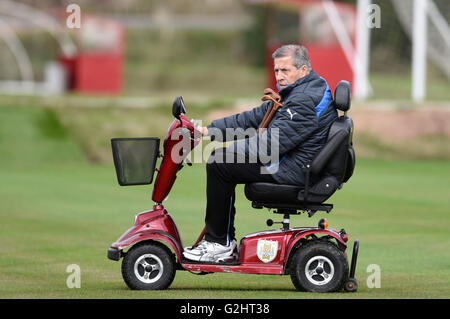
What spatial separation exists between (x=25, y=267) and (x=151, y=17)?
126ft

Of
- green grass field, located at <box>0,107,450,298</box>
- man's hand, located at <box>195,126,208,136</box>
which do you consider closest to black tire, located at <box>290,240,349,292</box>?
green grass field, located at <box>0,107,450,298</box>

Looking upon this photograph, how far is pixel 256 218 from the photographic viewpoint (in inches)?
484

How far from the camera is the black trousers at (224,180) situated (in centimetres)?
705

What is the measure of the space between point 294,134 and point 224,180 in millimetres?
602

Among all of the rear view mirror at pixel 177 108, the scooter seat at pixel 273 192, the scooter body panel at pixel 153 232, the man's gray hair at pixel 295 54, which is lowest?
the scooter body panel at pixel 153 232

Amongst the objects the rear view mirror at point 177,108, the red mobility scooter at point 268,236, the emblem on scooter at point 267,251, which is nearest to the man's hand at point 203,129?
the red mobility scooter at point 268,236

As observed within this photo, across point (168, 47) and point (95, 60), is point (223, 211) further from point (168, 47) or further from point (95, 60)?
point (168, 47)

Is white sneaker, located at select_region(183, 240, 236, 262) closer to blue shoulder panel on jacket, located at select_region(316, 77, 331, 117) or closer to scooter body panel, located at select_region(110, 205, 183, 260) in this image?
scooter body panel, located at select_region(110, 205, 183, 260)

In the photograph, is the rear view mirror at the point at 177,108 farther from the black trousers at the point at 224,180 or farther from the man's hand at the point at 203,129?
the black trousers at the point at 224,180

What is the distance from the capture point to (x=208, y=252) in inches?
283

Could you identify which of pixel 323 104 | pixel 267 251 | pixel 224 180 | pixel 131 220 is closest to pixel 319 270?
pixel 267 251

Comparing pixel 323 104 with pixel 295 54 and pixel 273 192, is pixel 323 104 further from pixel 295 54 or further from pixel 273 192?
pixel 273 192

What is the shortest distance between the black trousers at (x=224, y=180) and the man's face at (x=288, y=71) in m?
0.66

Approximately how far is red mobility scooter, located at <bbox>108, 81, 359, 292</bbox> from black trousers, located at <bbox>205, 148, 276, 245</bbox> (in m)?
0.11
